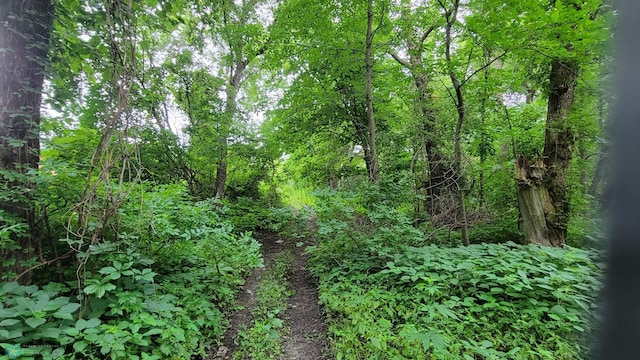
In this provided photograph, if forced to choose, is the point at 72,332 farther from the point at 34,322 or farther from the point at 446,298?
the point at 446,298

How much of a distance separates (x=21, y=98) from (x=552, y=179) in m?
6.55

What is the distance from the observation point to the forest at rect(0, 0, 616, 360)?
7.07 feet

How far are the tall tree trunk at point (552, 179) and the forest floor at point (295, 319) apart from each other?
3.41 meters

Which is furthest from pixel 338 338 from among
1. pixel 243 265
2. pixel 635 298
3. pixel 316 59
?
pixel 316 59

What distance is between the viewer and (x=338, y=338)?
270cm

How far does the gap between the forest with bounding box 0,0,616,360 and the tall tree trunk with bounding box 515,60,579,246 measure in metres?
0.03

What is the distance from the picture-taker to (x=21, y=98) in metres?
2.42

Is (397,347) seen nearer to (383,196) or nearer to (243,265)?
(383,196)

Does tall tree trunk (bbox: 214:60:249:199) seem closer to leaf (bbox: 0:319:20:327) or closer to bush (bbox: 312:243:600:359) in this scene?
bush (bbox: 312:243:600:359)

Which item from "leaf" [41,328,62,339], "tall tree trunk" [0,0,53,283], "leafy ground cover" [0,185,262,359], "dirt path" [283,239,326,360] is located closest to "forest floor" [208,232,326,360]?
"dirt path" [283,239,326,360]

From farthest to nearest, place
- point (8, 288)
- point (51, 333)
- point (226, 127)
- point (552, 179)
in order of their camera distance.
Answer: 1. point (226, 127)
2. point (552, 179)
3. point (8, 288)
4. point (51, 333)

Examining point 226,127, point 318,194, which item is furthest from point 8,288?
point 226,127

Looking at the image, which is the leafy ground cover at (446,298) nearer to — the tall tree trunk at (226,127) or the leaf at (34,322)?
the leaf at (34,322)

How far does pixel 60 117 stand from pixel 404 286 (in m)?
4.44
